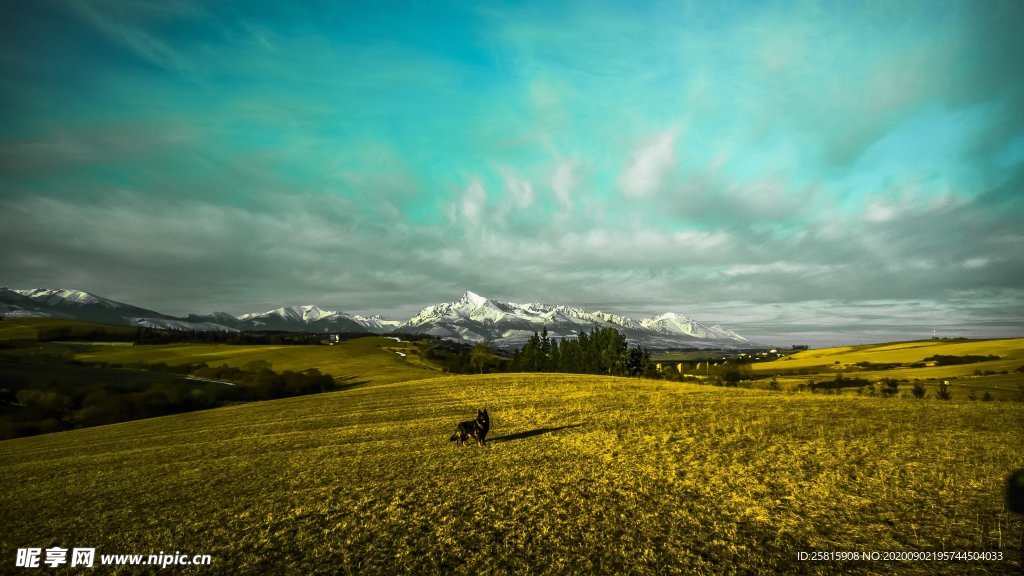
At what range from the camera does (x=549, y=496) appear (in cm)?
1031

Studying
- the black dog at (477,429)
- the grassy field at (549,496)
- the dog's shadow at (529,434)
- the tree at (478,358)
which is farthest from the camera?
the tree at (478,358)

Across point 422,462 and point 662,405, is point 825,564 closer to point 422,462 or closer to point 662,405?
point 422,462

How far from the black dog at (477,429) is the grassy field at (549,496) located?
0.58 metres

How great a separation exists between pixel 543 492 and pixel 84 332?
617ft

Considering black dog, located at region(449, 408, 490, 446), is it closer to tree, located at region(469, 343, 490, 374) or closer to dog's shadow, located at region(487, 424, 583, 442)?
dog's shadow, located at region(487, 424, 583, 442)

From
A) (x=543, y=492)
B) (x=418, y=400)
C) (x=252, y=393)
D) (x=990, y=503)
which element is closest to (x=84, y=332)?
(x=252, y=393)

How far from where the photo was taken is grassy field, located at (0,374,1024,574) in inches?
291

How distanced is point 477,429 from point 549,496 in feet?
21.1

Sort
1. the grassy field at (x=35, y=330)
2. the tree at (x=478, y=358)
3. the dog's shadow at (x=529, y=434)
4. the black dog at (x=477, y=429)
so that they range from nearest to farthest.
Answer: the black dog at (x=477, y=429), the dog's shadow at (x=529, y=434), the grassy field at (x=35, y=330), the tree at (x=478, y=358)

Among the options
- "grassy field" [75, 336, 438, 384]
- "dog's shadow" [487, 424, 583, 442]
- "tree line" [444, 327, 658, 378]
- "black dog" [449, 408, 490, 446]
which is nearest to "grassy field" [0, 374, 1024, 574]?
"dog's shadow" [487, 424, 583, 442]

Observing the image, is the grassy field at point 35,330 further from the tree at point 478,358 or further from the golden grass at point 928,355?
the golden grass at point 928,355

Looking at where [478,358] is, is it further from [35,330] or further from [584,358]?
[35,330]

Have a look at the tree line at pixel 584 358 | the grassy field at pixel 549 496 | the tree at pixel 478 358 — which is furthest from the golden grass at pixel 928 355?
the tree at pixel 478 358

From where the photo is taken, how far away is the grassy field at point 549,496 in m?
7.39
